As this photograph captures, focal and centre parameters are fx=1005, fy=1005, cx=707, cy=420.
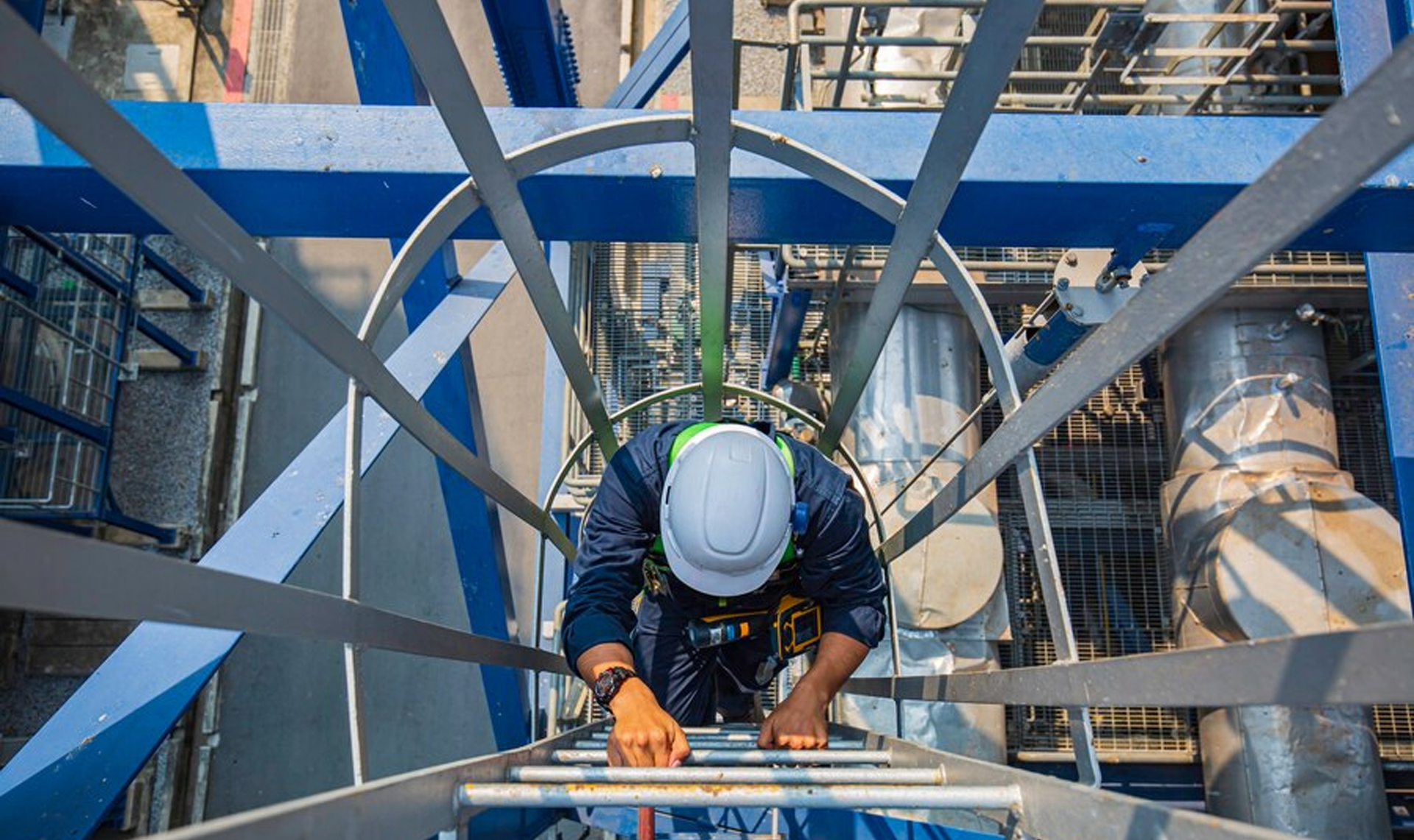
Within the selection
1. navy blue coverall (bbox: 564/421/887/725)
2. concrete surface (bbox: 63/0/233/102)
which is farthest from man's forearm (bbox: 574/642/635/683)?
concrete surface (bbox: 63/0/233/102)

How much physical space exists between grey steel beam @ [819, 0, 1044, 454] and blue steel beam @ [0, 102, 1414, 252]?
1.62ft

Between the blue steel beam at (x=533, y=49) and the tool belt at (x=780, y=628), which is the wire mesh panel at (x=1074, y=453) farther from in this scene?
the tool belt at (x=780, y=628)

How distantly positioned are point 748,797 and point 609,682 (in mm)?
933

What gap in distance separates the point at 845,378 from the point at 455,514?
1.66 meters

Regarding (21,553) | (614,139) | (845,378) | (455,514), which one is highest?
(614,139)

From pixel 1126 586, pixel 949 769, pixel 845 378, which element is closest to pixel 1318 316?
pixel 1126 586

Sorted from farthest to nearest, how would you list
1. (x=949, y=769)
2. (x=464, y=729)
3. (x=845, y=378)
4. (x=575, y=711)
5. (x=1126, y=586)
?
(x=464, y=729) → (x=1126, y=586) → (x=575, y=711) → (x=845, y=378) → (x=949, y=769)

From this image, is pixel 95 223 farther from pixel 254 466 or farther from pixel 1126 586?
pixel 1126 586

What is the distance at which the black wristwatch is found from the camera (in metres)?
2.37

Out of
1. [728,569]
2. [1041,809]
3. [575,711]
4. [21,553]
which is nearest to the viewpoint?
[21,553]

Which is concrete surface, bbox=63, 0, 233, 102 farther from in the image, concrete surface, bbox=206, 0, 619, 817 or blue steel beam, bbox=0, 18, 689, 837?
blue steel beam, bbox=0, 18, 689, 837

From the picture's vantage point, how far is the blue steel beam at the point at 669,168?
250 centimetres

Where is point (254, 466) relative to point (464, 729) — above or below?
above

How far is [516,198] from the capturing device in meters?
1.97
